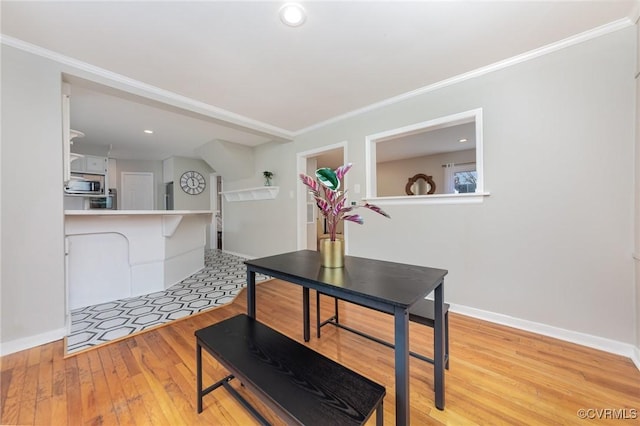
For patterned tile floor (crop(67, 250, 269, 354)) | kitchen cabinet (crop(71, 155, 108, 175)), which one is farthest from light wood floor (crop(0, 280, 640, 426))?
kitchen cabinet (crop(71, 155, 108, 175))

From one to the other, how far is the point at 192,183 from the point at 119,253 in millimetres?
3465

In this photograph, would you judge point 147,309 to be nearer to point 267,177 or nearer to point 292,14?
point 267,177

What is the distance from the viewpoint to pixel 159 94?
8.29ft

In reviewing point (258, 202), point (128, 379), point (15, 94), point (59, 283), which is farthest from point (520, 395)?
point (258, 202)

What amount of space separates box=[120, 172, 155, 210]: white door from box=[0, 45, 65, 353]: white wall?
4.48 m

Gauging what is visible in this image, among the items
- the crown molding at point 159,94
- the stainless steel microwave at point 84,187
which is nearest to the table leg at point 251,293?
the crown molding at point 159,94

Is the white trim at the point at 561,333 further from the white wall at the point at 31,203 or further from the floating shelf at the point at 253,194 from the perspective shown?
the white wall at the point at 31,203

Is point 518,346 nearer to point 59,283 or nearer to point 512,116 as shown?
point 512,116

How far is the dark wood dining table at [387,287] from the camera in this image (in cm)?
94

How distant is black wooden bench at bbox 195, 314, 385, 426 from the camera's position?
794 mm

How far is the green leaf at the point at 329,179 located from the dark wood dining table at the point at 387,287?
1.59 feet

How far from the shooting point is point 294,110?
3.13m

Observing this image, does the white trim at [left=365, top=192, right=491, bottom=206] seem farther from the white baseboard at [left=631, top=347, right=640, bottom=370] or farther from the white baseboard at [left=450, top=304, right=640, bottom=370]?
the white baseboard at [left=631, top=347, right=640, bottom=370]

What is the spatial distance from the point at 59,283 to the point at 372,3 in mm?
3167
